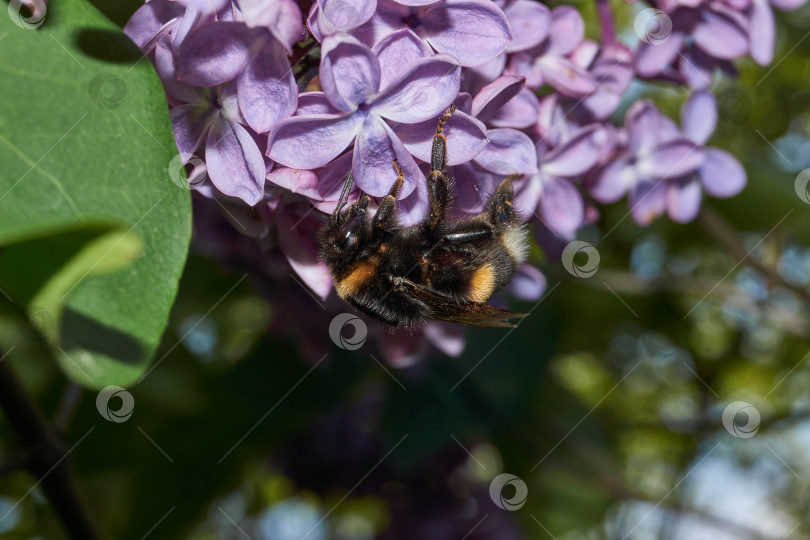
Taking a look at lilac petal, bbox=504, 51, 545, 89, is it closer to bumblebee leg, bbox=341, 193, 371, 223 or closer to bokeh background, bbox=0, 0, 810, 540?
bumblebee leg, bbox=341, 193, 371, 223

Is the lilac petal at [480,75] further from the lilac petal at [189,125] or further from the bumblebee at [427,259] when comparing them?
the lilac petal at [189,125]

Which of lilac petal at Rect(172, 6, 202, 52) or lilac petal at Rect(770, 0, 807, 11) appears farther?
lilac petal at Rect(770, 0, 807, 11)

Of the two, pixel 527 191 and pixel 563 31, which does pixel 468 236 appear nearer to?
pixel 527 191

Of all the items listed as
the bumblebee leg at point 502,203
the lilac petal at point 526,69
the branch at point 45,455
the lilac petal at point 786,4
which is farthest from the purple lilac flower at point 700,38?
the branch at point 45,455

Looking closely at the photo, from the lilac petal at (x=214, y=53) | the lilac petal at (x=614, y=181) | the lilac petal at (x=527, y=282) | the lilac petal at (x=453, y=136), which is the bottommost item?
the lilac petal at (x=527, y=282)

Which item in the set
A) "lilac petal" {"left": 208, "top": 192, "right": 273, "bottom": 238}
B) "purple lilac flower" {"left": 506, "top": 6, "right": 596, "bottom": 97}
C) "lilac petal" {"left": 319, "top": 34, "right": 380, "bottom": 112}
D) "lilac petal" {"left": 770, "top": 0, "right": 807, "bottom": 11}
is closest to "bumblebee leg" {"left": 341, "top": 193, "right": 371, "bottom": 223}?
"lilac petal" {"left": 208, "top": 192, "right": 273, "bottom": 238}

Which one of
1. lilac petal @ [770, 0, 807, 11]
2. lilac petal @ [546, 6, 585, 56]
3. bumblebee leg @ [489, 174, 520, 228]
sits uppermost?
lilac petal @ [546, 6, 585, 56]
